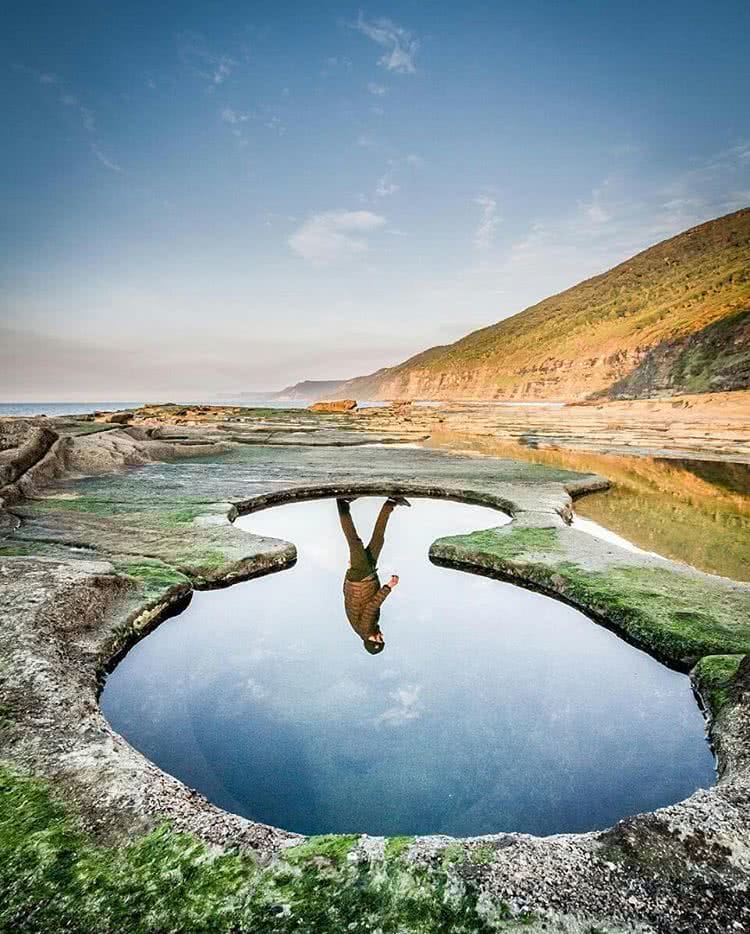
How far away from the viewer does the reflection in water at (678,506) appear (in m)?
11.2

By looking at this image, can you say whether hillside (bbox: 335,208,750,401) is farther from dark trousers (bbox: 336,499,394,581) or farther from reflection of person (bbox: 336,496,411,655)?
reflection of person (bbox: 336,496,411,655)

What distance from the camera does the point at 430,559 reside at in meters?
10.5

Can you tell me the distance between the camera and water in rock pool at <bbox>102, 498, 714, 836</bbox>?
4320mm

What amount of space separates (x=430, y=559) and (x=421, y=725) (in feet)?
17.5

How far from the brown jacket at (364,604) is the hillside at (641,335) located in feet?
249

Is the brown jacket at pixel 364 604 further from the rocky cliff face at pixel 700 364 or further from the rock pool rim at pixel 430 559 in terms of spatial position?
the rocky cliff face at pixel 700 364

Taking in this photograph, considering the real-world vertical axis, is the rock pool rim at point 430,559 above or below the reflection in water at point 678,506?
above

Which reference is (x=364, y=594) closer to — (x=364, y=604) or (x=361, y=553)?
(x=364, y=604)

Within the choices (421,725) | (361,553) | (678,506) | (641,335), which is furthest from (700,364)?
(421,725)

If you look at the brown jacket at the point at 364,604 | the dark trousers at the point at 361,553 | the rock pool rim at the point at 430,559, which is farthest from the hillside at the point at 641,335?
the brown jacket at the point at 364,604

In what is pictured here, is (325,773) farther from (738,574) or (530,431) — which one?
(530,431)

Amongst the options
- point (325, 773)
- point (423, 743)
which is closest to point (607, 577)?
point (423, 743)

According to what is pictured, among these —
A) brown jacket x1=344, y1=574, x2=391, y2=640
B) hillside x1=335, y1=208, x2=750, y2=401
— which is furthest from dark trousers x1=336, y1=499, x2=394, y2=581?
hillside x1=335, y1=208, x2=750, y2=401

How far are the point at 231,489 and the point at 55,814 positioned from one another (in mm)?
13198
